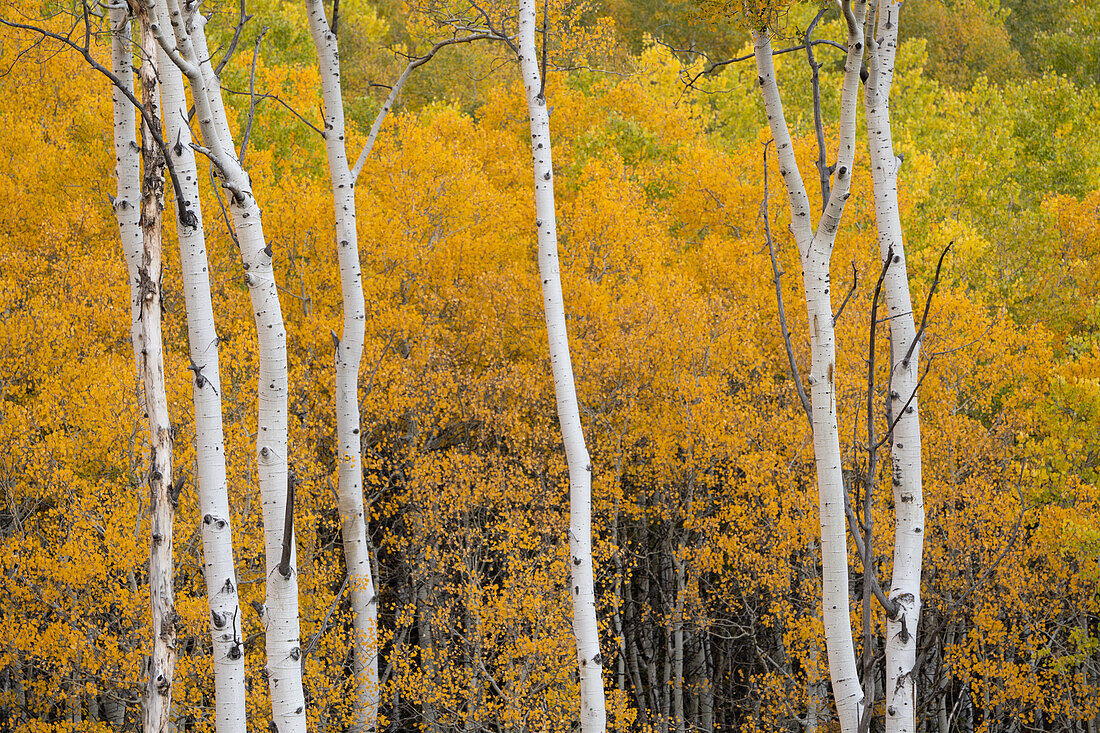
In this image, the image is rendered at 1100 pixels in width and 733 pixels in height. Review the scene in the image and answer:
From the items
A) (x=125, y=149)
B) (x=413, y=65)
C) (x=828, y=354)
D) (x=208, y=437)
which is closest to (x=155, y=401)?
(x=125, y=149)

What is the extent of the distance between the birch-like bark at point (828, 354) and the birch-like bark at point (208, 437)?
325cm

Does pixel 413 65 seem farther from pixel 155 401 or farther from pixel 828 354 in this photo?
pixel 828 354

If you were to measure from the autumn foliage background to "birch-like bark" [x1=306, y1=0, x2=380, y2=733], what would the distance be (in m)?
1.26

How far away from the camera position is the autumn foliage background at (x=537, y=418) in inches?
544

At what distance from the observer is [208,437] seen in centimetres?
552

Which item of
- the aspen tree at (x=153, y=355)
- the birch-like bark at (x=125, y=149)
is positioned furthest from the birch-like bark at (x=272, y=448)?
the aspen tree at (x=153, y=355)

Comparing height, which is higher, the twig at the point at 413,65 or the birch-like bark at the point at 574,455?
the twig at the point at 413,65

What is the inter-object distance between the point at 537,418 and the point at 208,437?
12414 millimetres

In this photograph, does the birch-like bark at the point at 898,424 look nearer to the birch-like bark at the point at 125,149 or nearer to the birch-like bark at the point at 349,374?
the birch-like bark at the point at 125,149

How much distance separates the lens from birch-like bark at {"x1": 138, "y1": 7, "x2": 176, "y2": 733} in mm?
7465

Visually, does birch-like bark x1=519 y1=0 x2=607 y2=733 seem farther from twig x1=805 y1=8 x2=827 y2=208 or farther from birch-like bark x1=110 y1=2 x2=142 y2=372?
twig x1=805 y1=8 x2=827 y2=208

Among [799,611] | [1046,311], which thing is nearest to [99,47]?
[799,611]

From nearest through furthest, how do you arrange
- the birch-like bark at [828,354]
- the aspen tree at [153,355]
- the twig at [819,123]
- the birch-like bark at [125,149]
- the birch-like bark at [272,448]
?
the twig at [819,123], the birch-like bark at [828,354], the birch-like bark at [272,448], the birch-like bark at [125,149], the aspen tree at [153,355]

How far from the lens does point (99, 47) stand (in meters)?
18.3
